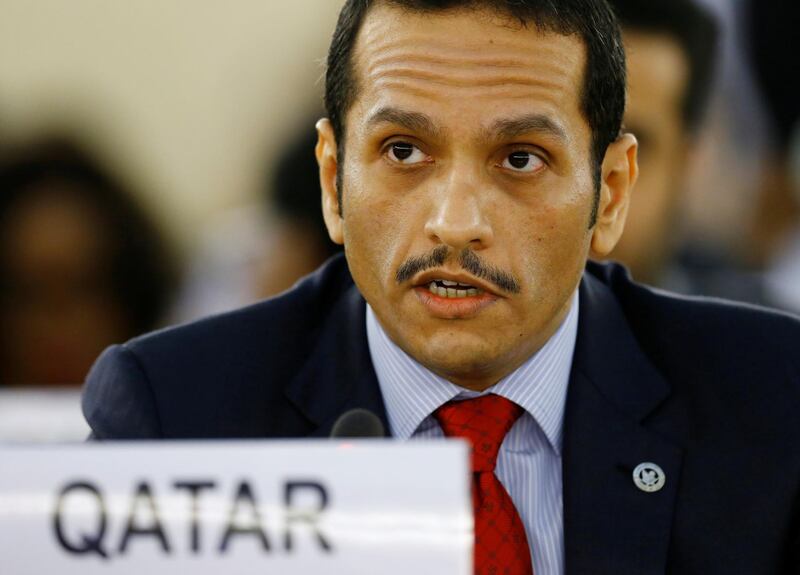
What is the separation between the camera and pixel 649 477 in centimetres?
274

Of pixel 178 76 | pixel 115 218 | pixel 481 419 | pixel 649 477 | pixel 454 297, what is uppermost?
pixel 454 297

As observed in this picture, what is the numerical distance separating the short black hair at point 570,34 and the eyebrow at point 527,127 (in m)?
0.14

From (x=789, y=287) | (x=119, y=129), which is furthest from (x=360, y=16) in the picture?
(x=119, y=129)

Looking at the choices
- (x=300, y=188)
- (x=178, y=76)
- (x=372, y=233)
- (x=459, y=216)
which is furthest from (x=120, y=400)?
(x=178, y=76)

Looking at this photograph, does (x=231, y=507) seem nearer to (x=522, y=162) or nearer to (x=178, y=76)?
(x=522, y=162)

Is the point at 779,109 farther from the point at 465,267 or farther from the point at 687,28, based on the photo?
the point at 465,267

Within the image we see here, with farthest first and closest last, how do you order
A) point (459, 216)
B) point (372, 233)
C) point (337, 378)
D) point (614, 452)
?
point (337, 378)
point (614, 452)
point (372, 233)
point (459, 216)

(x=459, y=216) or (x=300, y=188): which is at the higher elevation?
(x=459, y=216)

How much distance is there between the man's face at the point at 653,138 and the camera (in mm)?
4734

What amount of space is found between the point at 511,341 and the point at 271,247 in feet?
10.4

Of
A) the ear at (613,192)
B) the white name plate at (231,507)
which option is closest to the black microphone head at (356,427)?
the white name plate at (231,507)

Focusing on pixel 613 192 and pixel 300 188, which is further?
pixel 300 188

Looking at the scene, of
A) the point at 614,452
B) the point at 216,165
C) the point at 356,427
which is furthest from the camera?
the point at 216,165

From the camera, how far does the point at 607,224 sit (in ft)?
9.80
